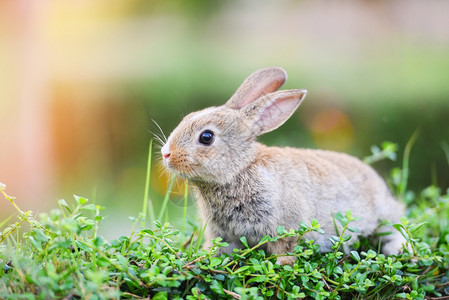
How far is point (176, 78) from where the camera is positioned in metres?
8.63

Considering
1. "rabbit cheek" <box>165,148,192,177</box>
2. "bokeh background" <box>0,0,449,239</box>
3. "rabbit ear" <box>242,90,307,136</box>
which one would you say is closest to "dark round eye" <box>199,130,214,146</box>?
"rabbit cheek" <box>165,148,192,177</box>

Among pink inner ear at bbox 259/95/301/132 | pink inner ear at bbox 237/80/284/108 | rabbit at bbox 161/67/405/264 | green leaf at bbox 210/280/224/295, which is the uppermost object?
pink inner ear at bbox 237/80/284/108

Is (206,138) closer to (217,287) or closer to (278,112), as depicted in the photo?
(278,112)

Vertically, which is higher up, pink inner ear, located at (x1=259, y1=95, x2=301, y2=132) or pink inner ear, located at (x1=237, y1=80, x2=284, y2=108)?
pink inner ear, located at (x1=237, y1=80, x2=284, y2=108)

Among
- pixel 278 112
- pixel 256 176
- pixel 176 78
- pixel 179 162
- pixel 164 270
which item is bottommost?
pixel 164 270

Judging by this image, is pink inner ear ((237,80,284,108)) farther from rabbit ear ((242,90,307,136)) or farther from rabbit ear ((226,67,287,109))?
rabbit ear ((242,90,307,136))

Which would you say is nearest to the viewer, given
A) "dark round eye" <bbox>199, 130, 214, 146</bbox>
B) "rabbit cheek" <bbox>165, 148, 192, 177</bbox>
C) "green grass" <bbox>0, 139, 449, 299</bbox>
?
"green grass" <bbox>0, 139, 449, 299</bbox>

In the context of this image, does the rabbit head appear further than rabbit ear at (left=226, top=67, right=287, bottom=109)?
No

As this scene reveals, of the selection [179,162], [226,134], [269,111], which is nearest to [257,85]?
[269,111]

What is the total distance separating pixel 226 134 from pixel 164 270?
1.28 m

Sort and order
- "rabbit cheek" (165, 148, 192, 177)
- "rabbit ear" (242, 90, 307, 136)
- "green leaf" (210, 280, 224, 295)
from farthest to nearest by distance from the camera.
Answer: "rabbit ear" (242, 90, 307, 136), "rabbit cheek" (165, 148, 192, 177), "green leaf" (210, 280, 224, 295)

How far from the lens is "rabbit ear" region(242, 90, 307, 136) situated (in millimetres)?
3939

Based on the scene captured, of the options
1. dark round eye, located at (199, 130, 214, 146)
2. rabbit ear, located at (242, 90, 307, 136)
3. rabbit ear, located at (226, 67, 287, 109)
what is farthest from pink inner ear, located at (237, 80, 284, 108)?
dark round eye, located at (199, 130, 214, 146)

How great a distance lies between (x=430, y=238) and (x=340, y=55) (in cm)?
593
